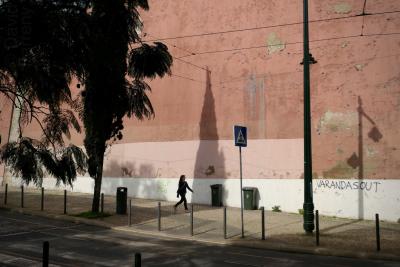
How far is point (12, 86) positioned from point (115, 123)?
1361 cm

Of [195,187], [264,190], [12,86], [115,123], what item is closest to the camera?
[12,86]

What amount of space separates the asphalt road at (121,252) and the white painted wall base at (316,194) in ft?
8.30

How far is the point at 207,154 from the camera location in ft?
73.9

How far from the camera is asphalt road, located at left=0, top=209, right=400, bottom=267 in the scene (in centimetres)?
1041

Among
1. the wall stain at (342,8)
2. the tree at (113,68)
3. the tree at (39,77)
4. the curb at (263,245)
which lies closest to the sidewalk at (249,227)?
the curb at (263,245)

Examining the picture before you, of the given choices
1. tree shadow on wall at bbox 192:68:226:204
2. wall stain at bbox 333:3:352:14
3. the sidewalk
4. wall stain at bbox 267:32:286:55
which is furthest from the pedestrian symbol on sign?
wall stain at bbox 333:3:352:14

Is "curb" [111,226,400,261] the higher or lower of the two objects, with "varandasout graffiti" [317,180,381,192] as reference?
lower

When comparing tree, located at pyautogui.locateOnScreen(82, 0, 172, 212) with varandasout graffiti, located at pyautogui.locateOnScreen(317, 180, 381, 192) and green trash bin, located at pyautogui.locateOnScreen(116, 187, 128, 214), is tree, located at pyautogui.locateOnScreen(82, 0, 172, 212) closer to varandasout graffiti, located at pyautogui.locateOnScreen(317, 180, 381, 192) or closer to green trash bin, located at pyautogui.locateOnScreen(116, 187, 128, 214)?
green trash bin, located at pyautogui.locateOnScreen(116, 187, 128, 214)

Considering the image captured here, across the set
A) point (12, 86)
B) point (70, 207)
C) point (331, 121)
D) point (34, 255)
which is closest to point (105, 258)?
point (34, 255)

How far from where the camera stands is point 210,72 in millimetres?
22891

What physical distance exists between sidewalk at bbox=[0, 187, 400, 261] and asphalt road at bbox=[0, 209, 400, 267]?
0.57 m

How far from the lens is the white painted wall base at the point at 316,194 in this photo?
17.7 m

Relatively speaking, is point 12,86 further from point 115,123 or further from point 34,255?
point 115,123

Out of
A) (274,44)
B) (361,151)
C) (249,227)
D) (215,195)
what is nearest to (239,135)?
(249,227)
